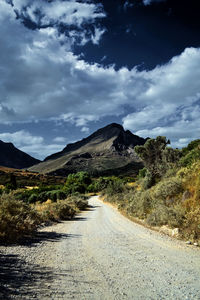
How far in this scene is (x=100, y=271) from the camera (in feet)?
16.0

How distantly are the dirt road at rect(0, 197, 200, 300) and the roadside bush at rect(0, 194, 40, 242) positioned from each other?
0.88 m

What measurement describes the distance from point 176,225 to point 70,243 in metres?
5.05

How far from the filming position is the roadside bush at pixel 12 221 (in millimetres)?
7902

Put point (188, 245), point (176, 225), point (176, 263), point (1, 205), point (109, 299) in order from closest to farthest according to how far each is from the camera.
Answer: point (109, 299) < point (176, 263) < point (188, 245) < point (1, 205) < point (176, 225)

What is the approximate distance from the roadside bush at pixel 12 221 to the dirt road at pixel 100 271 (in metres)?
0.88

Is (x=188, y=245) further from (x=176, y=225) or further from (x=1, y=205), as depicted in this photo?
(x=1, y=205)

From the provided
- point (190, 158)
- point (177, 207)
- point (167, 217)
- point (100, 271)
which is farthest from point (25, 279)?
point (190, 158)

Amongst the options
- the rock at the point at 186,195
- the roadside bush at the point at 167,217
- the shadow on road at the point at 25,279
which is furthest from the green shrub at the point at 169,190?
the shadow on road at the point at 25,279

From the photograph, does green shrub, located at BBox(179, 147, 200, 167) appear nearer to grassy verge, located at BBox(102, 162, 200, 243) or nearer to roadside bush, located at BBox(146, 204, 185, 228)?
grassy verge, located at BBox(102, 162, 200, 243)

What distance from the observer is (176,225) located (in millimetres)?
9695

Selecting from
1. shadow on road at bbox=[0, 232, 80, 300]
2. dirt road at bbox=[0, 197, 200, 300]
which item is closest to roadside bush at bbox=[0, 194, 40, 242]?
dirt road at bbox=[0, 197, 200, 300]

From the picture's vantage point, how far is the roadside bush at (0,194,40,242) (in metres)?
7.90

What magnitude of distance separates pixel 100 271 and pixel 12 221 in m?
5.25

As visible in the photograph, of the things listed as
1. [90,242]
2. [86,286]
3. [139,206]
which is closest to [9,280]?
[86,286]
